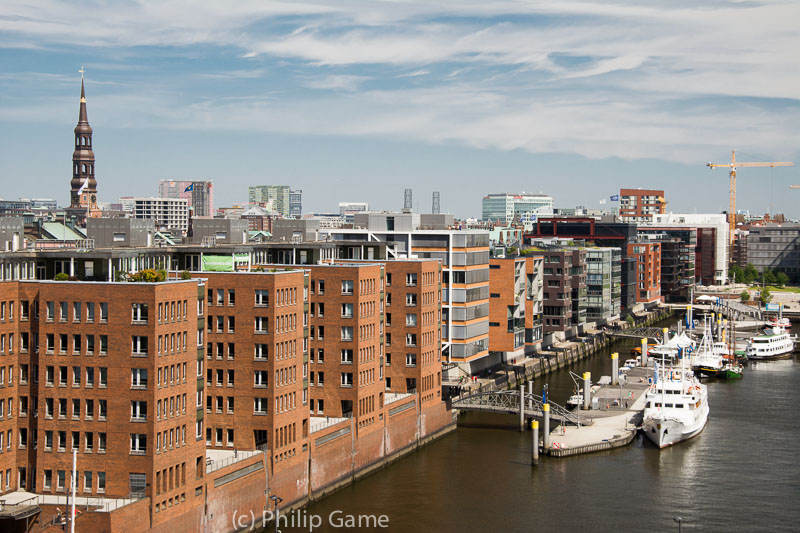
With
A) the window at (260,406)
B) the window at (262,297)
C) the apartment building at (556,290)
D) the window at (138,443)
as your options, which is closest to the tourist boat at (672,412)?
the apartment building at (556,290)

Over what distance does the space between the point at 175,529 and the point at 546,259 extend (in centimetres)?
10916

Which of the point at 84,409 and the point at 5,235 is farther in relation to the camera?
the point at 5,235

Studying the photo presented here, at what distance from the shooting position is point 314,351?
9262 cm

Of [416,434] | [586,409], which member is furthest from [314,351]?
[586,409]

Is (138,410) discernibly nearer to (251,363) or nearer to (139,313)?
(139,313)

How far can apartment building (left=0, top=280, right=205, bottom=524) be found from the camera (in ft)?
205

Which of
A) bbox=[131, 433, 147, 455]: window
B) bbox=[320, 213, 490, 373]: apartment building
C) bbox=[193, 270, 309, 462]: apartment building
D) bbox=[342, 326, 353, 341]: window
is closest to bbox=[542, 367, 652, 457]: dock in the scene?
bbox=[320, 213, 490, 373]: apartment building

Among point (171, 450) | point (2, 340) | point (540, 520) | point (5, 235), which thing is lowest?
point (540, 520)

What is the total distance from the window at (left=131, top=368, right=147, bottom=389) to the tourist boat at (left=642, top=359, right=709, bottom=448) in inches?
2396

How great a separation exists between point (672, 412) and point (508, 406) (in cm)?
1756

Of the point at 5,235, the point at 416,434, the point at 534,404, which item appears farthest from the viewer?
Answer: the point at 534,404

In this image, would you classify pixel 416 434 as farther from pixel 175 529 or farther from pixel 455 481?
pixel 175 529

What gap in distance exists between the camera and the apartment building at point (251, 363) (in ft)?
253

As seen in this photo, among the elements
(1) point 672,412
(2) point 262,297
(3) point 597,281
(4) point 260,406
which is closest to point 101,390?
(4) point 260,406
